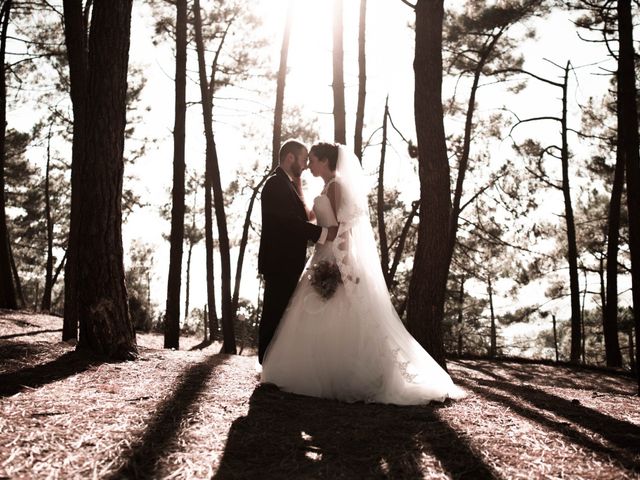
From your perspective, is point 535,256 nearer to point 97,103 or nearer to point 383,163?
point 383,163

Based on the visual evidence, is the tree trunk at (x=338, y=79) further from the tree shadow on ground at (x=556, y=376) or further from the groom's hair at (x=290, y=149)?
the tree shadow on ground at (x=556, y=376)

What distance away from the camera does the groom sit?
478 cm

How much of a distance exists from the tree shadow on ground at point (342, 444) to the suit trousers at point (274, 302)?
3.66 feet

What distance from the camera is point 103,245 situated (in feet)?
15.1

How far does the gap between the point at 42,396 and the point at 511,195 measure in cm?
1254

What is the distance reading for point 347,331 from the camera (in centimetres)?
425

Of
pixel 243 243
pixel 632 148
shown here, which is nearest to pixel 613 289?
pixel 632 148

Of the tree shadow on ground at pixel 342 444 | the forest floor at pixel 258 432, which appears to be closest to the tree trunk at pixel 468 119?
the forest floor at pixel 258 432

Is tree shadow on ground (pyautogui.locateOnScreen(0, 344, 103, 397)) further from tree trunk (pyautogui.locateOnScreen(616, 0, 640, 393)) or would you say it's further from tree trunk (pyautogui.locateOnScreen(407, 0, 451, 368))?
tree trunk (pyautogui.locateOnScreen(616, 0, 640, 393))

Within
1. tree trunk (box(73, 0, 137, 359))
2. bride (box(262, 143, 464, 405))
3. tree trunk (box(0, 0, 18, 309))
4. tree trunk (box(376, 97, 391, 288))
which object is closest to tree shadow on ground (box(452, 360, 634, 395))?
tree trunk (box(376, 97, 391, 288))

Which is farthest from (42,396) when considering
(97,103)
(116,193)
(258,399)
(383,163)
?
(383,163)

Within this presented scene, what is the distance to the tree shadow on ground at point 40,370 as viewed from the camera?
3.41 metres

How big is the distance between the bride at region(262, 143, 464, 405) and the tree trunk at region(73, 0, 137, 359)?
1493mm

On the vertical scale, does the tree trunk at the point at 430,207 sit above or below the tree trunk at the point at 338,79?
below
